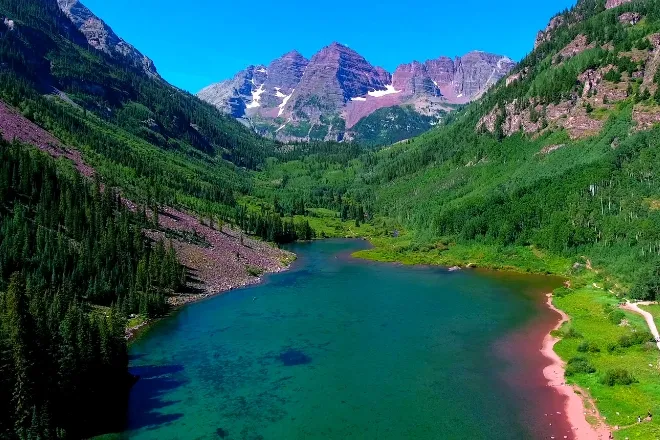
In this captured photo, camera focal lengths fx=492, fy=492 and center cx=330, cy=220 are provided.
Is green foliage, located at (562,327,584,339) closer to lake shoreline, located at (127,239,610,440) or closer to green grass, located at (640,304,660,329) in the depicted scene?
lake shoreline, located at (127,239,610,440)

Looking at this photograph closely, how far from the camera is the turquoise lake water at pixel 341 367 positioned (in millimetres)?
55656

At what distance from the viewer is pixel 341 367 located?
7175 cm

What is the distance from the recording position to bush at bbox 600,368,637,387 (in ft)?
206

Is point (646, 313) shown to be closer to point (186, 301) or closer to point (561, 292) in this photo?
point (561, 292)

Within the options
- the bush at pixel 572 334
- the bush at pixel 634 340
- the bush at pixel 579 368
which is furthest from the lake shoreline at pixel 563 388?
the bush at pixel 634 340

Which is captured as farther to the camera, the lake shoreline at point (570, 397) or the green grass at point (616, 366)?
the green grass at point (616, 366)

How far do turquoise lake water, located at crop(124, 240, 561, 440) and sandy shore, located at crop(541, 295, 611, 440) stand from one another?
7.80 ft

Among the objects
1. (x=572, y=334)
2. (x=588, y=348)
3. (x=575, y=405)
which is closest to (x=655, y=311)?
(x=572, y=334)

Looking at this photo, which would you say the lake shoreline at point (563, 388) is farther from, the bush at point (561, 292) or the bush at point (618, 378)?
the bush at point (618, 378)

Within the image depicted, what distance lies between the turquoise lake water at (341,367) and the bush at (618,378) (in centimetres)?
819

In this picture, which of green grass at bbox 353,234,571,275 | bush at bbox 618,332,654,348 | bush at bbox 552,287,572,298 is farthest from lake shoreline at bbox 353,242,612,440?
green grass at bbox 353,234,571,275

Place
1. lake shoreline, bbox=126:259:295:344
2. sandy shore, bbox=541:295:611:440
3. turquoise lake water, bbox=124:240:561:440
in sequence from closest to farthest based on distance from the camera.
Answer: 1. sandy shore, bbox=541:295:611:440
2. turquoise lake water, bbox=124:240:561:440
3. lake shoreline, bbox=126:259:295:344

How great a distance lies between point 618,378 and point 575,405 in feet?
27.6

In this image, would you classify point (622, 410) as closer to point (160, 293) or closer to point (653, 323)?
point (653, 323)
